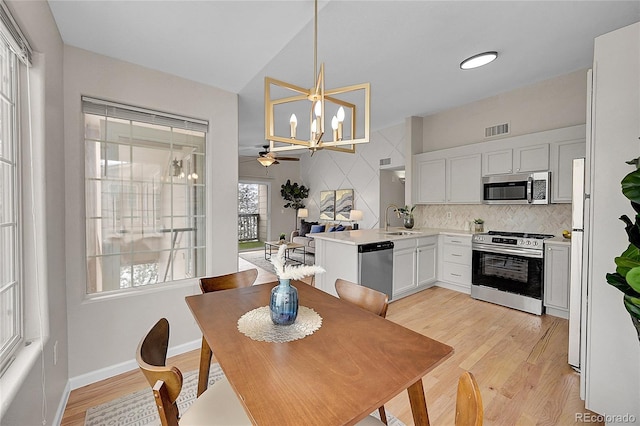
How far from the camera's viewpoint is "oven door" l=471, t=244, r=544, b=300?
324 cm

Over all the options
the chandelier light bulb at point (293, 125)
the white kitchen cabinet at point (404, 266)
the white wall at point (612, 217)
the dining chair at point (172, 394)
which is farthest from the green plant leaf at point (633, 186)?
the white kitchen cabinet at point (404, 266)

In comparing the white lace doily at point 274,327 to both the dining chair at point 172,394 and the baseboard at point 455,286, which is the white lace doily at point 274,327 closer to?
the dining chair at point 172,394

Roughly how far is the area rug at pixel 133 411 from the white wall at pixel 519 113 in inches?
161

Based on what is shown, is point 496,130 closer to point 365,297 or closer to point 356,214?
point 356,214

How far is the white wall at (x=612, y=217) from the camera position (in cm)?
157

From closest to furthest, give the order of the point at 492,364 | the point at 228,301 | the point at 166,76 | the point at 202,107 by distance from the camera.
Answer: the point at 228,301 → the point at 492,364 → the point at 166,76 → the point at 202,107

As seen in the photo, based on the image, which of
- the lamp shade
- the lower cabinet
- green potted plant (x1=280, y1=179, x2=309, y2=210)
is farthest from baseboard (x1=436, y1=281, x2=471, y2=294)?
green potted plant (x1=280, y1=179, x2=309, y2=210)

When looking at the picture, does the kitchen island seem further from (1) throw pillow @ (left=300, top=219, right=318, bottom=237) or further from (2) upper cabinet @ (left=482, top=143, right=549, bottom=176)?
(1) throw pillow @ (left=300, top=219, right=318, bottom=237)

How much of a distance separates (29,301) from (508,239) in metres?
4.40

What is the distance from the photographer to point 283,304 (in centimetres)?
131

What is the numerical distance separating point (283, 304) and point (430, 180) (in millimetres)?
4049

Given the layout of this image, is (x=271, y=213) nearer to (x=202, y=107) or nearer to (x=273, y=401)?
(x=202, y=107)

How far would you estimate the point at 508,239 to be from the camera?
11.2ft

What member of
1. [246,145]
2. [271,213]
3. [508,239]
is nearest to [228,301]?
[508,239]
